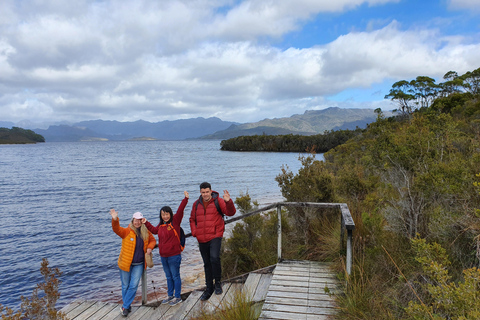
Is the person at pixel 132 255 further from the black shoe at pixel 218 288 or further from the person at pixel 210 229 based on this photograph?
the black shoe at pixel 218 288

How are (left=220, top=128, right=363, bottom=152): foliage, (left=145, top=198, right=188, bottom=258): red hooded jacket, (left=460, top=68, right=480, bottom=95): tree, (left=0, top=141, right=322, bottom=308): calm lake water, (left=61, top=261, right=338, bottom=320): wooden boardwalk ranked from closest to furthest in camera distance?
(left=61, top=261, right=338, bottom=320): wooden boardwalk
(left=145, top=198, right=188, bottom=258): red hooded jacket
(left=0, top=141, right=322, bottom=308): calm lake water
(left=460, top=68, right=480, bottom=95): tree
(left=220, top=128, right=363, bottom=152): foliage

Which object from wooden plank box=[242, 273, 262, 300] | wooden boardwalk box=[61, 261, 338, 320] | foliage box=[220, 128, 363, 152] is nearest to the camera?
wooden boardwalk box=[61, 261, 338, 320]

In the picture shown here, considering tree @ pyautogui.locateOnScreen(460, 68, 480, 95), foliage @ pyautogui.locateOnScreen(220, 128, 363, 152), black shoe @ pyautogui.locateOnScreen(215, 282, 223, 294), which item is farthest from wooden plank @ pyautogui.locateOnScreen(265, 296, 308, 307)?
foliage @ pyautogui.locateOnScreen(220, 128, 363, 152)

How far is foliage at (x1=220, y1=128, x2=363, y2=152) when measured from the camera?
286 ft

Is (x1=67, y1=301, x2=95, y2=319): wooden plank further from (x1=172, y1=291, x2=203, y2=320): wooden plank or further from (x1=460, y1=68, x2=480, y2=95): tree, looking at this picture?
(x1=460, y1=68, x2=480, y2=95): tree

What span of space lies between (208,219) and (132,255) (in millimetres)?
1656

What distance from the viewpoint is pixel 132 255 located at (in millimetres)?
5871

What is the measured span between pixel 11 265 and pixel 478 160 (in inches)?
608

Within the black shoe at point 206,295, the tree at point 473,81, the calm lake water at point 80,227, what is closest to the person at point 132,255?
the black shoe at point 206,295

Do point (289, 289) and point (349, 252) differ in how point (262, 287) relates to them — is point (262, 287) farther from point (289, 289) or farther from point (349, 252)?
point (349, 252)

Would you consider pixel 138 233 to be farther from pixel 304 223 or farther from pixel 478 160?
pixel 478 160

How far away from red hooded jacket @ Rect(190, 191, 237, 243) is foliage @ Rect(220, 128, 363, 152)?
81123 millimetres

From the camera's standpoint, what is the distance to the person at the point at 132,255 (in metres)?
5.87

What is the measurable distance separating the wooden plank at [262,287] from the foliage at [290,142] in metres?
80.9
